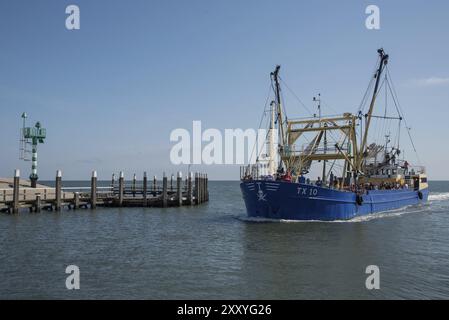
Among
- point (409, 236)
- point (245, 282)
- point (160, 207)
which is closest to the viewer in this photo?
point (245, 282)

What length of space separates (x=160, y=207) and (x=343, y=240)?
1143 inches

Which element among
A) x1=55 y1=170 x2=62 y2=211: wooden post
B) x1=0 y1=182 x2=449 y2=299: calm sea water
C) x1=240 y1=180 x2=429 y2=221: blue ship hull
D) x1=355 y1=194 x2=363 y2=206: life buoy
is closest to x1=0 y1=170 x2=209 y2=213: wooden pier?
x1=55 y1=170 x2=62 y2=211: wooden post

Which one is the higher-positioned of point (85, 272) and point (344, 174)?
point (344, 174)

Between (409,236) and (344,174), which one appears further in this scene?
(344,174)

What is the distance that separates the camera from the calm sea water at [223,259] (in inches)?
607

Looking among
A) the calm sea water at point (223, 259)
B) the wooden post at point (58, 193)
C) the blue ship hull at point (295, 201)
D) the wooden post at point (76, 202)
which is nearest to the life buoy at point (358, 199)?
the blue ship hull at point (295, 201)

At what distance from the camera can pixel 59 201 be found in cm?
4259

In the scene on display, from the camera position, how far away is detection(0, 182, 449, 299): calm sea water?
50.6 ft

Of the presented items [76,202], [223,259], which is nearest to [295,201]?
[223,259]

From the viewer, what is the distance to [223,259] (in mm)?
20750

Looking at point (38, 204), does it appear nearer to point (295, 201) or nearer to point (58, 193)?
point (58, 193)

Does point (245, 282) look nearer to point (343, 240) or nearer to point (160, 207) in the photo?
point (343, 240)

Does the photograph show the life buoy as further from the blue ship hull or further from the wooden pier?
the wooden pier
